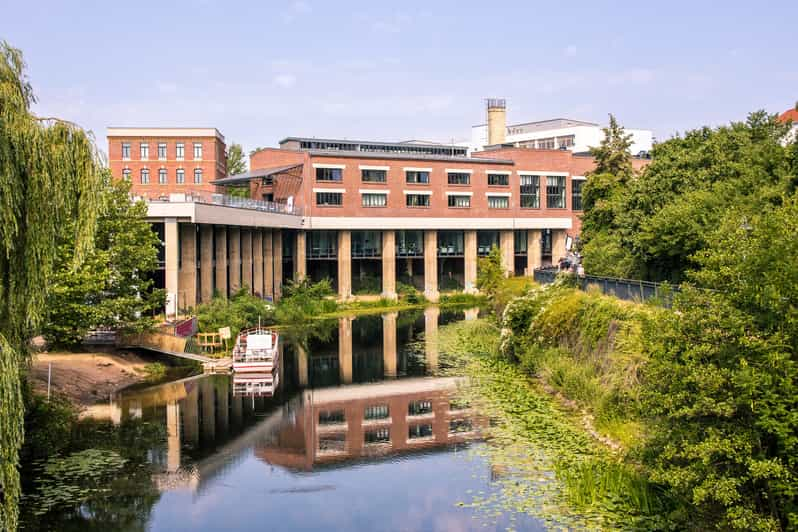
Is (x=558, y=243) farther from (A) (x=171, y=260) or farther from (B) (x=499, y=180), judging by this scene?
(A) (x=171, y=260)

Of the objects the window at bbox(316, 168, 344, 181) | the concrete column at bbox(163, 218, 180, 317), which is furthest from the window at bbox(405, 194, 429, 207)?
the concrete column at bbox(163, 218, 180, 317)

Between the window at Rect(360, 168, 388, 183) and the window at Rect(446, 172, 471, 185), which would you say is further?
the window at Rect(446, 172, 471, 185)

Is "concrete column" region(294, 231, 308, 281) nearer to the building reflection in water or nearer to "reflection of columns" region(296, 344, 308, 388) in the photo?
"reflection of columns" region(296, 344, 308, 388)

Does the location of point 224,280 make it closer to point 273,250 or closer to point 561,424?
point 273,250

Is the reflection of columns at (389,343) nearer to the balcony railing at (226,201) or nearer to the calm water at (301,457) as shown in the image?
the calm water at (301,457)

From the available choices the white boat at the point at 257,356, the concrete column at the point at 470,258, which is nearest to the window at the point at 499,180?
the concrete column at the point at 470,258

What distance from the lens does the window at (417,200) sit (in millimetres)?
75250

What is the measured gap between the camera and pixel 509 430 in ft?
89.0

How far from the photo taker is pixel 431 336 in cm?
5175

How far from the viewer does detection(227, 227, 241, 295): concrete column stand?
56656mm

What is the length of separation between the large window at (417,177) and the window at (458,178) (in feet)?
7.54

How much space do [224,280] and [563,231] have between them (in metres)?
43.4

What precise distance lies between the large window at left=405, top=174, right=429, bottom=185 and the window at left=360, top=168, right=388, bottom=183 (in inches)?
89.6

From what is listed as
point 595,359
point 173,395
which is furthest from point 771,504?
point 173,395
